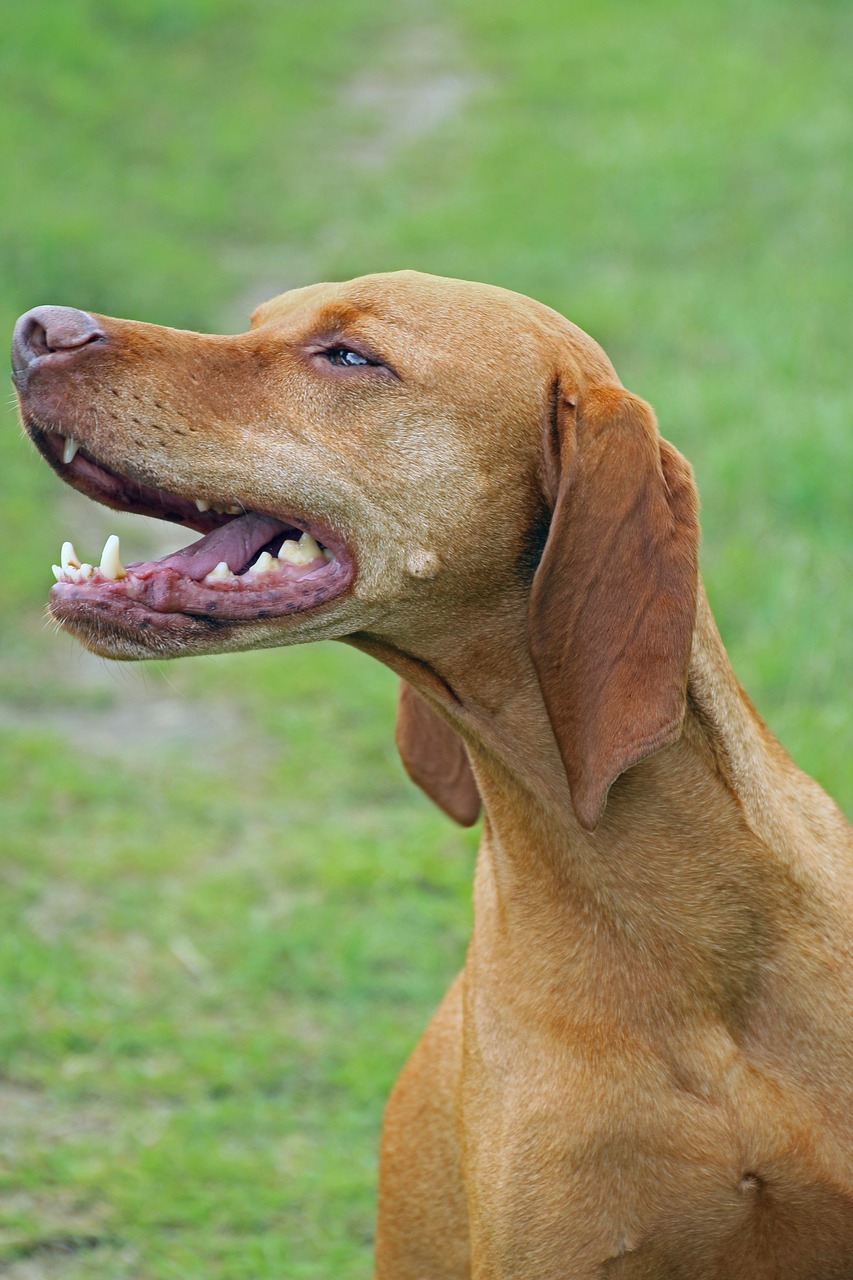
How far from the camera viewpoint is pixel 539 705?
9.34 feet

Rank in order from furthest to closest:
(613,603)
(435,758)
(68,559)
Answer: (435,758) → (68,559) → (613,603)

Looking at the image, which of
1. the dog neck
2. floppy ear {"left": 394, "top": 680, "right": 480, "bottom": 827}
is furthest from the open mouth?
floppy ear {"left": 394, "top": 680, "right": 480, "bottom": 827}

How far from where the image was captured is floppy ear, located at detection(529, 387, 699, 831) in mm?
2576

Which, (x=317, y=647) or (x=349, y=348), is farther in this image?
(x=317, y=647)

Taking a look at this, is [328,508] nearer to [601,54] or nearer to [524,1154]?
[524,1154]

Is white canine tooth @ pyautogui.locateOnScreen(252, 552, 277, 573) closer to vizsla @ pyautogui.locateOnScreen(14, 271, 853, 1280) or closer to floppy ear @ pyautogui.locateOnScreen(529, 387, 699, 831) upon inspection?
vizsla @ pyautogui.locateOnScreen(14, 271, 853, 1280)

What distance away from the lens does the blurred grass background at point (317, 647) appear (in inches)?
169

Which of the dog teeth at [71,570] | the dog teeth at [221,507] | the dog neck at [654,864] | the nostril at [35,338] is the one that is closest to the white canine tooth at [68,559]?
the dog teeth at [71,570]

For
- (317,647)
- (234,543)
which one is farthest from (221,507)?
(317,647)

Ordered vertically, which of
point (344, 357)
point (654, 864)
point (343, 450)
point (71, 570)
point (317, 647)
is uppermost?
point (344, 357)

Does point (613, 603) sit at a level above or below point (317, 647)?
above

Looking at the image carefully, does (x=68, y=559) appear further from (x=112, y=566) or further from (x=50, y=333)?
(x=50, y=333)

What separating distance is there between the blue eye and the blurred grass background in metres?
0.20

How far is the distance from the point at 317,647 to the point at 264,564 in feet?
12.4
